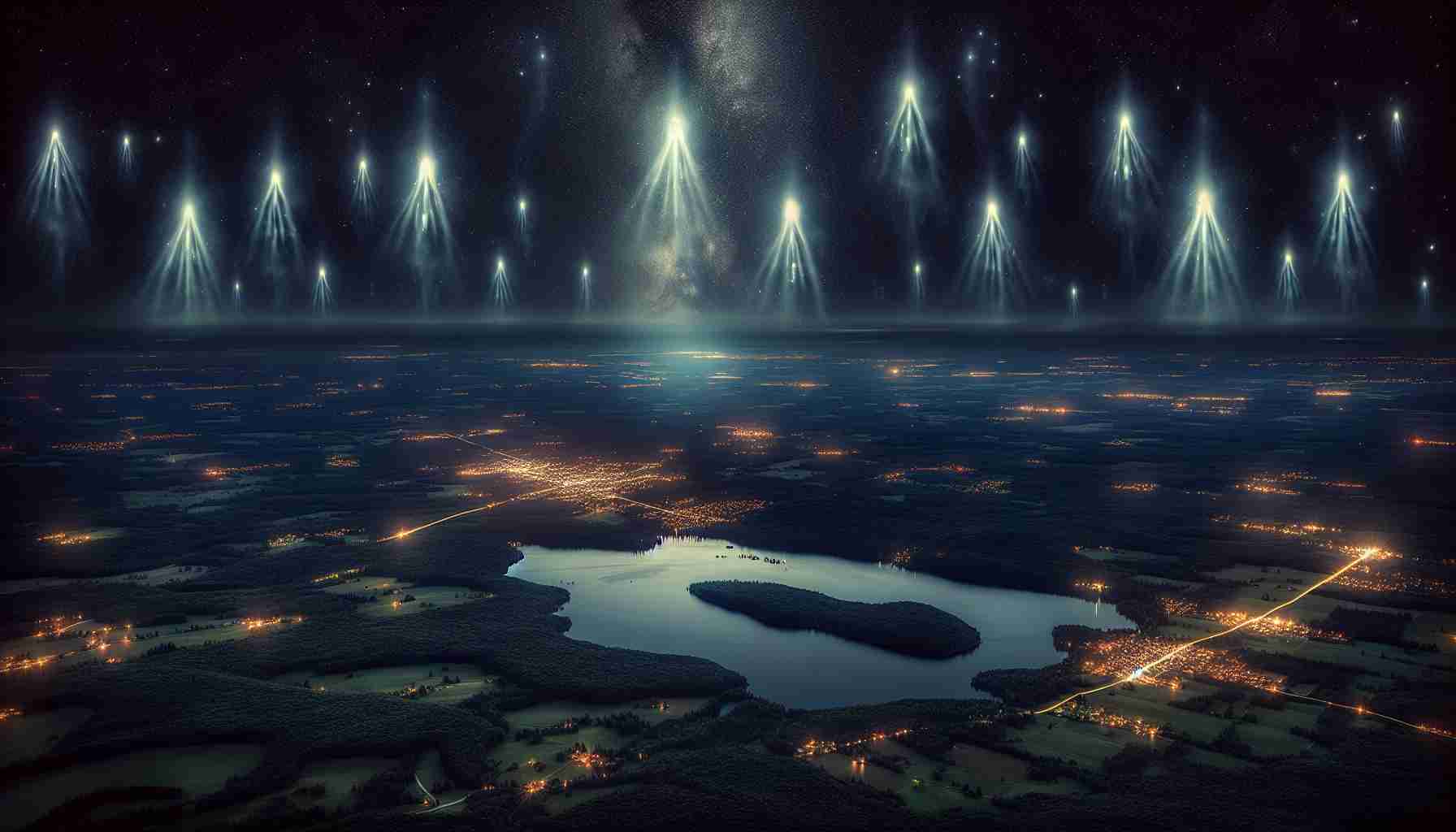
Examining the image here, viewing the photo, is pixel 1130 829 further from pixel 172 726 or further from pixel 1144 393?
pixel 1144 393

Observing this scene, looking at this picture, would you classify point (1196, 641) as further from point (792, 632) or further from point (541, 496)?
point (541, 496)

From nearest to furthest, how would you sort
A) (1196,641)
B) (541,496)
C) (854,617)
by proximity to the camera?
(1196,641)
(854,617)
(541,496)

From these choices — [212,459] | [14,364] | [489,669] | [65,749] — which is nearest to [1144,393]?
[212,459]

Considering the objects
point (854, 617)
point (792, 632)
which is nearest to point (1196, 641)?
point (854, 617)

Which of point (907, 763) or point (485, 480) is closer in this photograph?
point (907, 763)

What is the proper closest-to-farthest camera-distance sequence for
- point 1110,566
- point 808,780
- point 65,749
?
point 808,780, point 65,749, point 1110,566

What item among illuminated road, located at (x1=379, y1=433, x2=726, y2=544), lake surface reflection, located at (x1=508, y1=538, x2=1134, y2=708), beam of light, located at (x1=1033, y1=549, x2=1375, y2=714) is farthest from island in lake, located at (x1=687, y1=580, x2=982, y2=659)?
illuminated road, located at (x1=379, y1=433, x2=726, y2=544)

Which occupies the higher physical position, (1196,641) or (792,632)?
(1196,641)
